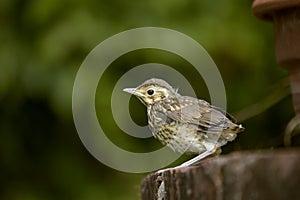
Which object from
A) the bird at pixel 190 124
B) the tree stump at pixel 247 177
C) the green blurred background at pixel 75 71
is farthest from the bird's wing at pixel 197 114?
the green blurred background at pixel 75 71

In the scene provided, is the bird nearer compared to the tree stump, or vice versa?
the tree stump

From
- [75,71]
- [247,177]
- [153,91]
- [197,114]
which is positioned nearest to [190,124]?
[197,114]

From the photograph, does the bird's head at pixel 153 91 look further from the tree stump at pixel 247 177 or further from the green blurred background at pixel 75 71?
the green blurred background at pixel 75 71

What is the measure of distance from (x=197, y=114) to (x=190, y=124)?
0.05m

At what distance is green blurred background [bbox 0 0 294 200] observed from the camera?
5156 mm

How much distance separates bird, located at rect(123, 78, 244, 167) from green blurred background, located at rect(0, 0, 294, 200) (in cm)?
179

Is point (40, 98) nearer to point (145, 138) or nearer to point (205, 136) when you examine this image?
point (145, 138)

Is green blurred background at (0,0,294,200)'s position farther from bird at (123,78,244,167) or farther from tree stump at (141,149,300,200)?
tree stump at (141,149,300,200)

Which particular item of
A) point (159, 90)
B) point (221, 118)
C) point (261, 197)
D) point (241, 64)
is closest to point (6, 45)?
point (241, 64)

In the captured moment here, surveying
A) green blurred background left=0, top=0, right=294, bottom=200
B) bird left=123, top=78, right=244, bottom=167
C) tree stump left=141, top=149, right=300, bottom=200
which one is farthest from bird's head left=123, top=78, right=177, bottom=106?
green blurred background left=0, top=0, right=294, bottom=200

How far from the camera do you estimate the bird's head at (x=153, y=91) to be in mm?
3275

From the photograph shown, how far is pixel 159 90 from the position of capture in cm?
329

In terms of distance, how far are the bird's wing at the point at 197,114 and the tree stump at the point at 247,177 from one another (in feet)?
3.47

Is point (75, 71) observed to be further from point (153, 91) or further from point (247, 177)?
point (247, 177)
